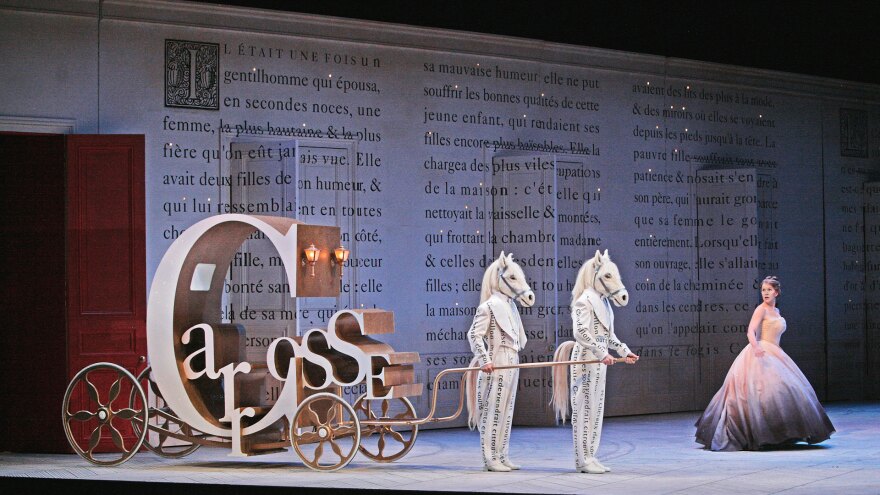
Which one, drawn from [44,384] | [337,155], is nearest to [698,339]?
[337,155]

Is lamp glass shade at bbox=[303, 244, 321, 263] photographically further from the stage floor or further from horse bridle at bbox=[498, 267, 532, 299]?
the stage floor

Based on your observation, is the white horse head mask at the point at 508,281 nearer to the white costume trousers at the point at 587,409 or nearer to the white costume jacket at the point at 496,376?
the white costume jacket at the point at 496,376

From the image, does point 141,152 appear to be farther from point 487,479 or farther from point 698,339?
point 698,339

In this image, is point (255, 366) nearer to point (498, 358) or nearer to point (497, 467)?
point (498, 358)

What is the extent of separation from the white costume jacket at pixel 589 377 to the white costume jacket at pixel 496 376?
0.44 metres

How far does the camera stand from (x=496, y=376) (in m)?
8.73

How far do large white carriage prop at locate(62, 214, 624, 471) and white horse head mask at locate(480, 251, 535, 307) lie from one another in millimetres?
605

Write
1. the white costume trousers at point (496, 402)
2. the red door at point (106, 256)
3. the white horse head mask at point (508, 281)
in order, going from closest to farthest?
1. the white costume trousers at point (496, 402)
2. the white horse head mask at point (508, 281)
3. the red door at point (106, 256)

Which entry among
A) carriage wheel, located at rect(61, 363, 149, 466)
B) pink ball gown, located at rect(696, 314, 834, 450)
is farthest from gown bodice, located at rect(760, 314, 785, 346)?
carriage wheel, located at rect(61, 363, 149, 466)

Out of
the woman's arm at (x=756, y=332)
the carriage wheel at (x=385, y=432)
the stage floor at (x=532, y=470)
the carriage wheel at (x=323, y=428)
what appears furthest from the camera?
the woman's arm at (x=756, y=332)

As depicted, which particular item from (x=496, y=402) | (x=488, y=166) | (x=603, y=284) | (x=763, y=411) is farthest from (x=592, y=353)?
(x=488, y=166)

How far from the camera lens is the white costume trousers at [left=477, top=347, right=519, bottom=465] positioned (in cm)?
873

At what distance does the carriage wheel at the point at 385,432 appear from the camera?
Answer: 30.0 ft

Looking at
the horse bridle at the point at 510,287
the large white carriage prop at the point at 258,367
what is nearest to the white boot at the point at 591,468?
the large white carriage prop at the point at 258,367
